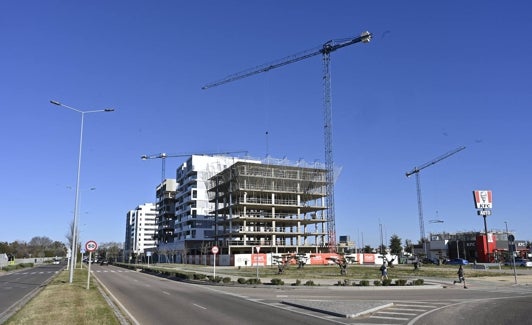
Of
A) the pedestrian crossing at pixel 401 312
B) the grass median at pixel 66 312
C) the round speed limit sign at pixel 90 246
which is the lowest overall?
the pedestrian crossing at pixel 401 312

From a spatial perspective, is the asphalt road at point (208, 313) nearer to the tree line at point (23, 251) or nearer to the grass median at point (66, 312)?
the grass median at point (66, 312)

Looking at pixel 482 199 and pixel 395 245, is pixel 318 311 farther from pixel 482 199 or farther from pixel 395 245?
pixel 395 245

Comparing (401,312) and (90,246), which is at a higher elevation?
(90,246)

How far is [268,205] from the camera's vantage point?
11144cm

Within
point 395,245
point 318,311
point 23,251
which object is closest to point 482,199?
point 395,245

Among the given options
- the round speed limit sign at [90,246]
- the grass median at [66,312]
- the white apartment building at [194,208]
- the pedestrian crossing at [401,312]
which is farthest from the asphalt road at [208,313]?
the white apartment building at [194,208]

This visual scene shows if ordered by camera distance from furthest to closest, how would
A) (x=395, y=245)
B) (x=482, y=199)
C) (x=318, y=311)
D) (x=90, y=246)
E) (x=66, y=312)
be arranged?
1. (x=395, y=245)
2. (x=482, y=199)
3. (x=90, y=246)
4. (x=318, y=311)
5. (x=66, y=312)

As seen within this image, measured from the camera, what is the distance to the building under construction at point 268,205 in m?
111

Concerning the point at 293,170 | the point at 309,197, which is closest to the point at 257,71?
the point at 293,170

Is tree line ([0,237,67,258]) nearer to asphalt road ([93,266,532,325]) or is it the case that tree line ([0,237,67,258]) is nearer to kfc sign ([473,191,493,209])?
kfc sign ([473,191,493,209])

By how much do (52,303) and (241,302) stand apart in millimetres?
8818

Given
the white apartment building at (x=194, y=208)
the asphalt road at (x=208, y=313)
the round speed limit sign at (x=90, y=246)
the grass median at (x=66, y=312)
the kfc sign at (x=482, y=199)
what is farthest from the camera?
the white apartment building at (x=194, y=208)

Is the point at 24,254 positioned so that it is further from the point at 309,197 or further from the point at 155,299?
the point at 155,299

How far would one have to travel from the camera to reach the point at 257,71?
117625 mm
